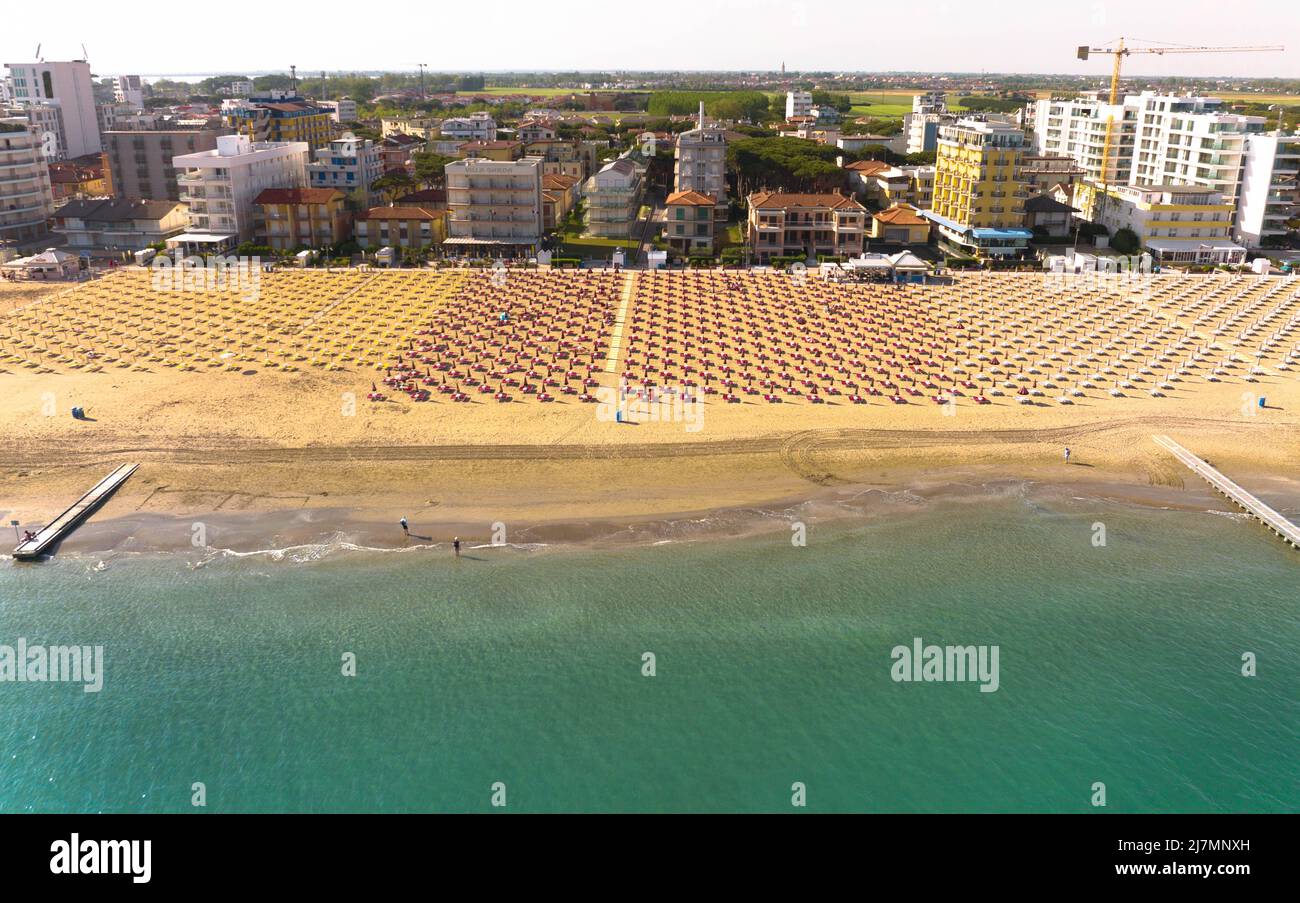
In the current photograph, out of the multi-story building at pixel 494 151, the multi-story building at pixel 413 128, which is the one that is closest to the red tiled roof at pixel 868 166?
the multi-story building at pixel 494 151

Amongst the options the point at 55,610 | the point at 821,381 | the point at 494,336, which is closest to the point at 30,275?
the point at 494,336

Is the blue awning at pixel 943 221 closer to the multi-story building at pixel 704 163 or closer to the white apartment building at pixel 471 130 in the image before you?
the multi-story building at pixel 704 163

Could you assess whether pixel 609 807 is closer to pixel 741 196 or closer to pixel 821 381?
pixel 821 381

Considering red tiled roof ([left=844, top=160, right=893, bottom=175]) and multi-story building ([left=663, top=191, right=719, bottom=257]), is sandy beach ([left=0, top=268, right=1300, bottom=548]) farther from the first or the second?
red tiled roof ([left=844, top=160, right=893, bottom=175])

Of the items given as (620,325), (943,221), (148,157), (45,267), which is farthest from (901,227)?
(148,157)

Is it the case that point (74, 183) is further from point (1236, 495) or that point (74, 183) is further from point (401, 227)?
point (1236, 495)

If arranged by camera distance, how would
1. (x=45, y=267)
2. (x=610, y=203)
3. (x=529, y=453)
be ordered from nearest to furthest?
(x=529, y=453), (x=45, y=267), (x=610, y=203)
